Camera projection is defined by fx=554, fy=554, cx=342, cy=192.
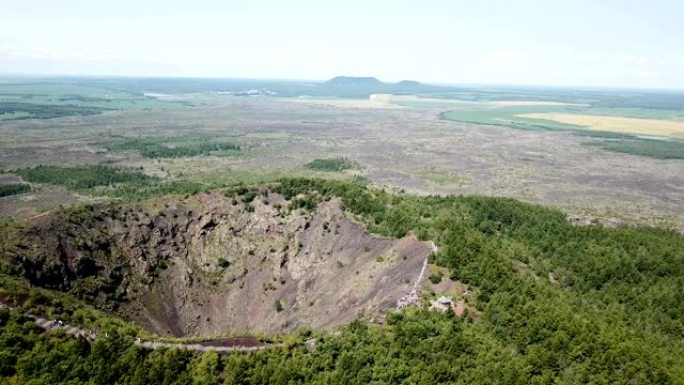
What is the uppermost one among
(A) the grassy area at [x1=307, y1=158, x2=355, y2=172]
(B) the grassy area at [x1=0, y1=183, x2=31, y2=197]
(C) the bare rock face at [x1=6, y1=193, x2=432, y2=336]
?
(C) the bare rock face at [x1=6, y1=193, x2=432, y2=336]

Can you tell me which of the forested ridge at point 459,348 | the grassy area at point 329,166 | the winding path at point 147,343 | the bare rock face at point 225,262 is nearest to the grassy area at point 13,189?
the bare rock face at point 225,262

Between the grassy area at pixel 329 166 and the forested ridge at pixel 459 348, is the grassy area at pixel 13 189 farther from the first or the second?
the forested ridge at pixel 459 348

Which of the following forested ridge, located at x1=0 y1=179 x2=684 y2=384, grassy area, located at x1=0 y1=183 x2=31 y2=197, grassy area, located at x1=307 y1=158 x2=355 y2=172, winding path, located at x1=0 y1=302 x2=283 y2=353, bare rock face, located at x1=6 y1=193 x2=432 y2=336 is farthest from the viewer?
grassy area, located at x1=307 y1=158 x2=355 y2=172

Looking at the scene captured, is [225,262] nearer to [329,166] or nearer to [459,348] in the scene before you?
[459,348]

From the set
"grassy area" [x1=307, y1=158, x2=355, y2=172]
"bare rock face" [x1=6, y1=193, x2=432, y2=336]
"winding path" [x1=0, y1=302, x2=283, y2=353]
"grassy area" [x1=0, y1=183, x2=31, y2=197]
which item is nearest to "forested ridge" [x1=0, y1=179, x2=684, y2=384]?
"winding path" [x1=0, y1=302, x2=283, y2=353]

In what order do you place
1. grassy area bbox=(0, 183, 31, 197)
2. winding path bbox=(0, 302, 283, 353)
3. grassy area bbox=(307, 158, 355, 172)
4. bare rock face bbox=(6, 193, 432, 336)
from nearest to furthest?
winding path bbox=(0, 302, 283, 353) < bare rock face bbox=(6, 193, 432, 336) < grassy area bbox=(0, 183, 31, 197) < grassy area bbox=(307, 158, 355, 172)

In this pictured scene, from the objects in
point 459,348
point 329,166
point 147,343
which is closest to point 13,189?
point 329,166

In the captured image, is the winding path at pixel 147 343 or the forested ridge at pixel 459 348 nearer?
the forested ridge at pixel 459 348

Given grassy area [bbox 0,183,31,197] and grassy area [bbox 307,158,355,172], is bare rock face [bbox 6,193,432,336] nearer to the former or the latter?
grassy area [bbox 0,183,31,197]
